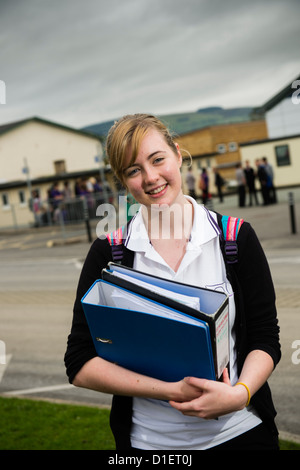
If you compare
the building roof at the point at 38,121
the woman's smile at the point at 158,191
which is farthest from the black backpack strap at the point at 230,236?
the building roof at the point at 38,121

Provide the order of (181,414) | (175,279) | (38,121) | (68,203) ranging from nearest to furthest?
(181,414), (175,279), (68,203), (38,121)

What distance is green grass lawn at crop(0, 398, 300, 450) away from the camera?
491cm

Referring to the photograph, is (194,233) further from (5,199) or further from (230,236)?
(5,199)

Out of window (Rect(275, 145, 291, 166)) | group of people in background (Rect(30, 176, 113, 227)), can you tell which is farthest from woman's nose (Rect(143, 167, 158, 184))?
window (Rect(275, 145, 291, 166))

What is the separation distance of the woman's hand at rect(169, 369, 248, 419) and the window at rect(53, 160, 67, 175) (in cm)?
4715

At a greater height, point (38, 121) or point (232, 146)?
point (38, 121)

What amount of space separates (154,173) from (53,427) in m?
3.78

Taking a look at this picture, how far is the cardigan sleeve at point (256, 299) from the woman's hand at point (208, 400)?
0.29 meters

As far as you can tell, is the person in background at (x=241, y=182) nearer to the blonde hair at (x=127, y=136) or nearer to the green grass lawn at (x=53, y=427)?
the green grass lawn at (x=53, y=427)

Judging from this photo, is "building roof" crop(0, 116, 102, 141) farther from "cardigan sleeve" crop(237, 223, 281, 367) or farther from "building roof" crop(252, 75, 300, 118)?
"cardigan sleeve" crop(237, 223, 281, 367)

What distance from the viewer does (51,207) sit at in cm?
2797

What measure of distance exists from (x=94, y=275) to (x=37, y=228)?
2788 centimetres

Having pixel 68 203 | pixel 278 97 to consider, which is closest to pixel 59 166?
pixel 278 97

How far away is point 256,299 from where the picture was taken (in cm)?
215
